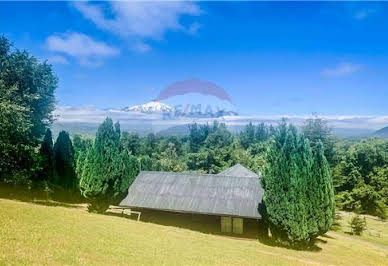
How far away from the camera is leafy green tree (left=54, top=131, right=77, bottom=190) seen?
155 feet

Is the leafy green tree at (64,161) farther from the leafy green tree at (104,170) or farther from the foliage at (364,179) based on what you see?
the foliage at (364,179)

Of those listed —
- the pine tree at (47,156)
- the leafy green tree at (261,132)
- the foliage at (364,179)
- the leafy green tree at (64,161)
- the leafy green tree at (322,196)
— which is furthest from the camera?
the leafy green tree at (261,132)

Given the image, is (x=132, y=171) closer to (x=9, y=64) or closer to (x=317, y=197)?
(x=9, y=64)

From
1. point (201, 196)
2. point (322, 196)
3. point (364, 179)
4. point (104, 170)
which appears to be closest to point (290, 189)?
point (322, 196)

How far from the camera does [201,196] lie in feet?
117

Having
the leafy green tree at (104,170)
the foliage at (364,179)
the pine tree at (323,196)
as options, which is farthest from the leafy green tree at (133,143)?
the pine tree at (323,196)

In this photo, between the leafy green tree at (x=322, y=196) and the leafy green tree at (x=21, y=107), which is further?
the leafy green tree at (x=21, y=107)

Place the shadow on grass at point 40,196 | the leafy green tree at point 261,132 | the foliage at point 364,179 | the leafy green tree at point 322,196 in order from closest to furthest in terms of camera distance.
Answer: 1. the leafy green tree at point 322,196
2. the shadow on grass at point 40,196
3. the foliage at point 364,179
4. the leafy green tree at point 261,132

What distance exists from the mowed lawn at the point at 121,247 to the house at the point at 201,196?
212 centimetres

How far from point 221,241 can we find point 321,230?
823 centimetres

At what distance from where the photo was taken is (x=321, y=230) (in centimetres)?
2986

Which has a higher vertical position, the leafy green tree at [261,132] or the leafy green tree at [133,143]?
the leafy green tree at [261,132]

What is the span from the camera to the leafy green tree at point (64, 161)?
155 ft

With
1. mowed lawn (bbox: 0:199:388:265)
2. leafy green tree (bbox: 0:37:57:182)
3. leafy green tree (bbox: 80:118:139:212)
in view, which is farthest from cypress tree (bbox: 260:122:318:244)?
leafy green tree (bbox: 0:37:57:182)
